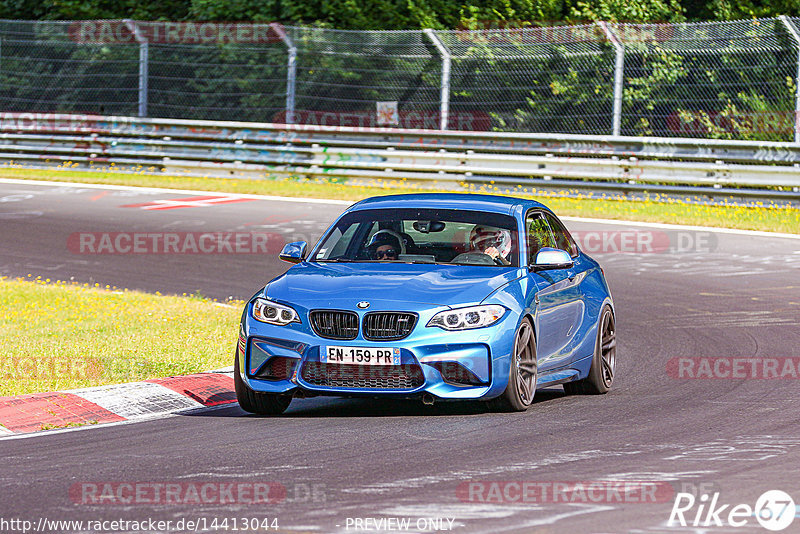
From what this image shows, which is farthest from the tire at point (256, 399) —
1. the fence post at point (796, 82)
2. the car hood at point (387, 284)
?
the fence post at point (796, 82)

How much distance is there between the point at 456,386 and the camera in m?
8.64

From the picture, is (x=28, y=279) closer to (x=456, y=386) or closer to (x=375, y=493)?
(x=456, y=386)

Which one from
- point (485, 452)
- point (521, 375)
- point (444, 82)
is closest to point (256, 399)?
point (521, 375)

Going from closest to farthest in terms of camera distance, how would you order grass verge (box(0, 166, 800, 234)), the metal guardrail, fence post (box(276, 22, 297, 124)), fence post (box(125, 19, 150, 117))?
grass verge (box(0, 166, 800, 234)) < the metal guardrail < fence post (box(276, 22, 297, 124)) < fence post (box(125, 19, 150, 117))

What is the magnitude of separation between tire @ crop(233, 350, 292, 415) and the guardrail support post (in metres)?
18.4

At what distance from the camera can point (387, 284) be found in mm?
8922

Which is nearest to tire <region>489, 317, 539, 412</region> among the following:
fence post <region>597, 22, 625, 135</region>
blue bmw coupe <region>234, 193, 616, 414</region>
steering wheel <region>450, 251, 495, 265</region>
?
blue bmw coupe <region>234, 193, 616, 414</region>

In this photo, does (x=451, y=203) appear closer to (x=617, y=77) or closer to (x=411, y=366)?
(x=411, y=366)

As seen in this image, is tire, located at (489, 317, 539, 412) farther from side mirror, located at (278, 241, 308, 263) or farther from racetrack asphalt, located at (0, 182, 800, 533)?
side mirror, located at (278, 241, 308, 263)

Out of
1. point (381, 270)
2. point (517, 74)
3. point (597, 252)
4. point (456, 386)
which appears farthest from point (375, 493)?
point (517, 74)

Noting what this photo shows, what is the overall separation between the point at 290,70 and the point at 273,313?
1863cm

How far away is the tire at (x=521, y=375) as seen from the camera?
29.0 feet

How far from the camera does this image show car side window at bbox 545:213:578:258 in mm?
10727

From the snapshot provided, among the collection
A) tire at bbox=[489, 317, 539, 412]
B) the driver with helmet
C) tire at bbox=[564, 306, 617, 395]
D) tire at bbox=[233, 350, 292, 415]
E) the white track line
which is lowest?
the white track line
